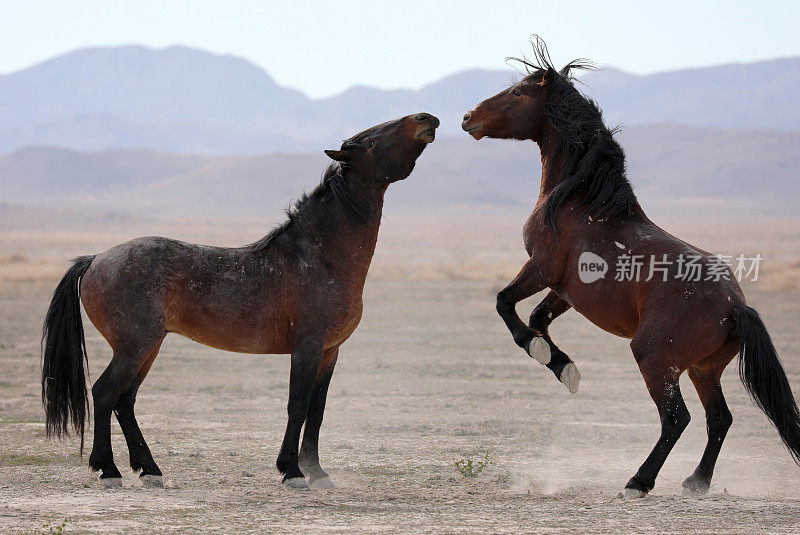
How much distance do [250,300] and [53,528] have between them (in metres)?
2.23

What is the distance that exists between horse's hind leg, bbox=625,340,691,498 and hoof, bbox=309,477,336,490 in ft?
7.31

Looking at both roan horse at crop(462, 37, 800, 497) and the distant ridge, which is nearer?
roan horse at crop(462, 37, 800, 497)

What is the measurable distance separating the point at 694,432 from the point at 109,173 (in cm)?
16838

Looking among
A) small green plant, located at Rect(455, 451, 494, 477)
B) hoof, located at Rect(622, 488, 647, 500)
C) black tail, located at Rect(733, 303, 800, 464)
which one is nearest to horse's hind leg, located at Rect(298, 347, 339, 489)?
small green plant, located at Rect(455, 451, 494, 477)

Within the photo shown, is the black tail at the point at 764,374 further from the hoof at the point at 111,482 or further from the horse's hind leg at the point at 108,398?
the hoof at the point at 111,482

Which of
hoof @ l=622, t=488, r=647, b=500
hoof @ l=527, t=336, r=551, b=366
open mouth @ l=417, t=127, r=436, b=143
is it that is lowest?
hoof @ l=622, t=488, r=647, b=500

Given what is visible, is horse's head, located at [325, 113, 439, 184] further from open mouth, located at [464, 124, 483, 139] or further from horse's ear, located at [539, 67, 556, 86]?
horse's ear, located at [539, 67, 556, 86]

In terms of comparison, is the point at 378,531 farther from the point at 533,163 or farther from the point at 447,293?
the point at 533,163

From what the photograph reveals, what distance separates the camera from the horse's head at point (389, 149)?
25.3 feet

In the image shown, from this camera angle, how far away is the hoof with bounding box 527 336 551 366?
24.7 ft

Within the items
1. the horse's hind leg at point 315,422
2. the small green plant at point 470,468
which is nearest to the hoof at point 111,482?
the horse's hind leg at point 315,422

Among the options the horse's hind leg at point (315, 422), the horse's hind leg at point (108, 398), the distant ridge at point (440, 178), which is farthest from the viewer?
the distant ridge at point (440, 178)

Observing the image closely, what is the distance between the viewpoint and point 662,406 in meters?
7.11

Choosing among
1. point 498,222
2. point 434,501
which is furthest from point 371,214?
point 498,222
